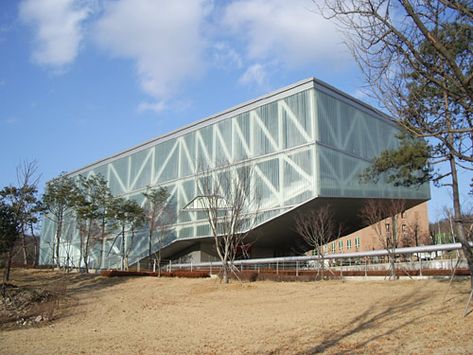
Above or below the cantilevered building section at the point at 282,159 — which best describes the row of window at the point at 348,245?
below

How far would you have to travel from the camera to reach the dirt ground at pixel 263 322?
8.93m

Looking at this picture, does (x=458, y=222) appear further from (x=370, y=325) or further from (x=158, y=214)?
(x=158, y=214)

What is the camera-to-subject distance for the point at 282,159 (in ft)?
105

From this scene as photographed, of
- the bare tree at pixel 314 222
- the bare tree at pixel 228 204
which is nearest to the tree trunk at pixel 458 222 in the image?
the bare tree at pixel 228 204

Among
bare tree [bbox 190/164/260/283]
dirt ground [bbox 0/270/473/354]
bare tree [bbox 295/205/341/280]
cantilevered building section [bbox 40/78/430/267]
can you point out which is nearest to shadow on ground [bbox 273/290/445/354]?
dirt ground [bbox 0/270/473/354]

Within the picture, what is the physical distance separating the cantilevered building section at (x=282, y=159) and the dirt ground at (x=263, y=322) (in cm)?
1143

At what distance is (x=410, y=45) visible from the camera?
5.95 meters

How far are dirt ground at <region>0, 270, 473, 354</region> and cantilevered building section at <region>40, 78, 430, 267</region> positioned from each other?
11.4 m

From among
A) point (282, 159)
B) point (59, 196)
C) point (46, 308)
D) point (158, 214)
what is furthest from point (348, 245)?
point (46, 308)

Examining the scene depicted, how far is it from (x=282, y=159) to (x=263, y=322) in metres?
20.7

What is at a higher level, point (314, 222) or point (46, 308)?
point (314, 222)

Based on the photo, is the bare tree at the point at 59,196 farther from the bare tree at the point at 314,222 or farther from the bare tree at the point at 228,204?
the bare tree at the point at 314,222

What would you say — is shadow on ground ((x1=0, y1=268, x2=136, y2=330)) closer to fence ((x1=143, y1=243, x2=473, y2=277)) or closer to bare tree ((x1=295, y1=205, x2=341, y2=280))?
fence ((x1=143, y1=243, x2=473, y2=277))

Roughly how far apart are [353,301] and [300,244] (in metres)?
27.5
